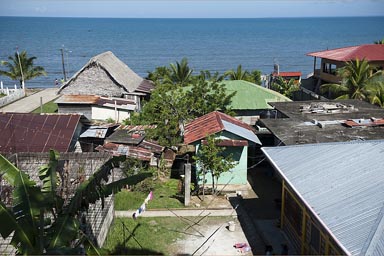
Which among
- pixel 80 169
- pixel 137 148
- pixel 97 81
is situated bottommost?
pixel 137 148

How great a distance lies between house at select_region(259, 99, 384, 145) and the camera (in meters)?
18.0

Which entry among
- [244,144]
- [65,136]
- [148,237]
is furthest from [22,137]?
[244,144]

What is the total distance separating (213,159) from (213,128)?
1.90 metres

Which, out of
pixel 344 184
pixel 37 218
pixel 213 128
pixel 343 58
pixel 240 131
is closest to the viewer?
pixel 37 218

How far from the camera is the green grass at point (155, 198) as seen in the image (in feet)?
60.1

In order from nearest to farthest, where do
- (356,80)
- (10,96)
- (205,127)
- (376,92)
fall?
(205,127), (376,92), (356,80), (10,96)

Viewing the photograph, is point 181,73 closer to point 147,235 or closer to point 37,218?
point 147,235

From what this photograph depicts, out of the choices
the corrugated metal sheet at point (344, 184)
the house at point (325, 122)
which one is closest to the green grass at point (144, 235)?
the corrugated metal sheet at point (344, 184)

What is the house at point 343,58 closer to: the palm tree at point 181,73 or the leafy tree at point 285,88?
the leafy tree at point 285,88

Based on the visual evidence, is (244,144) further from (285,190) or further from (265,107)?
(265,107)

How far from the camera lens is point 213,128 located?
20016 millimetres

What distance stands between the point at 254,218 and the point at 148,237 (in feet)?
14.7

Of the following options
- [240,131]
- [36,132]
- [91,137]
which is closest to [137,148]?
[91,137]

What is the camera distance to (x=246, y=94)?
2903 centimetres
